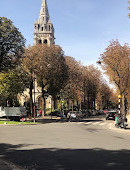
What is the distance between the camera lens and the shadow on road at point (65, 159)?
22.2ft

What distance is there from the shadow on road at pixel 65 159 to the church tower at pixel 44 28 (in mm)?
84391

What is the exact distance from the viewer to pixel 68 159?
304 inches

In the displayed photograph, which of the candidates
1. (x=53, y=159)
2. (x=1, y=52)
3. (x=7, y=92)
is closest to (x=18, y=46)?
(x=1, y=52)

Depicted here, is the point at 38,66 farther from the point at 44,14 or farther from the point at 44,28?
the point at 44,14

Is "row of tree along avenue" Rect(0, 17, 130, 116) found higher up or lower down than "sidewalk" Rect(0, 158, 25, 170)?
higher up

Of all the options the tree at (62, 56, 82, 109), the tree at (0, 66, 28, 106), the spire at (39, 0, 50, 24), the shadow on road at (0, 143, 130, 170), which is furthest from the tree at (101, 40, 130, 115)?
the spire at (39, 0, 50, 24)

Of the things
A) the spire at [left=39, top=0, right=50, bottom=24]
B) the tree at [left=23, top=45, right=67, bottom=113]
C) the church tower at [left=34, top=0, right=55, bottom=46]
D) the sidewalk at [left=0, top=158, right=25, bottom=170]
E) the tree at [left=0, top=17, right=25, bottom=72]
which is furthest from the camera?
the spire at [left=39, top=0, right=50, bottom=24]

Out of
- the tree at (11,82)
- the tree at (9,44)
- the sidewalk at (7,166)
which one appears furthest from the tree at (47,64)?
the sidewalk at (7,166)

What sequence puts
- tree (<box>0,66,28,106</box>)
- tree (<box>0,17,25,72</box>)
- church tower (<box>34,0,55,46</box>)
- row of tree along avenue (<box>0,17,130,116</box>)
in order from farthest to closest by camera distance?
1. church tower (<box>34,0,55,46</box>)
2. tree (<box>0,66,28,106</box>)
3. row of tree along avenue (<box>0,17,130,116</box>)
4. tree (<box>0,17,25,72</box>)

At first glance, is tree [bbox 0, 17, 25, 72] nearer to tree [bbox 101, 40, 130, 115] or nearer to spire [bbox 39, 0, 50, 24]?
tree [bbox 101, 40, 130, 115]

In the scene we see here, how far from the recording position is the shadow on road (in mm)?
→ 6762

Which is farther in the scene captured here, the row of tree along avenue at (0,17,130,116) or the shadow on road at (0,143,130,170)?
the row of tree along avenue at (0,17,130,116)

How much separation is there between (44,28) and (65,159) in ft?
295

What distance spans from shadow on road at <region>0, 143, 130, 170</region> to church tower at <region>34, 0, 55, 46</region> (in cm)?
8439
